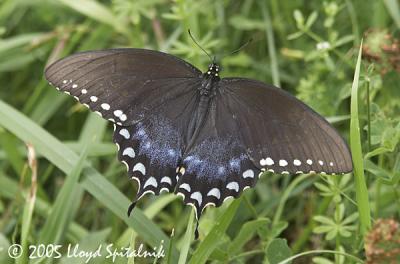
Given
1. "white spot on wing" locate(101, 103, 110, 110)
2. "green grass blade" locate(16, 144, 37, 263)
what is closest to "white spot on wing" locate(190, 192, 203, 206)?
"white spot on wing" locate(101, 103, 110, 110)

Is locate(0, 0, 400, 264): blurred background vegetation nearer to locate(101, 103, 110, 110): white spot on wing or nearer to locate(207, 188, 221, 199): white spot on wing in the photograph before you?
locate(207, 188, 221, 199): white spot on wing

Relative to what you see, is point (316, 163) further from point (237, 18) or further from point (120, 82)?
point (237, 18)

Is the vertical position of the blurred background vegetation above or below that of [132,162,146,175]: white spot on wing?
above

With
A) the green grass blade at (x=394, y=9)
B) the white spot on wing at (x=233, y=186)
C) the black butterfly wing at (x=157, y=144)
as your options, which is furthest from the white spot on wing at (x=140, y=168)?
the green grass blade at (x=394, y=9)

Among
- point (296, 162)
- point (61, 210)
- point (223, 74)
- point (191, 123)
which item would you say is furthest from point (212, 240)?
point (223, 74)

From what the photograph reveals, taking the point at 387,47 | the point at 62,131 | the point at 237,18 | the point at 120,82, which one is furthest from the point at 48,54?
the point at 387,47

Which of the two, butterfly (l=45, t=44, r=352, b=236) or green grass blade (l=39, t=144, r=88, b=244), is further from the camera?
green grass blade (l=39, t=144, r=88, b=244)

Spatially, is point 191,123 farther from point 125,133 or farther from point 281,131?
point 281,131
